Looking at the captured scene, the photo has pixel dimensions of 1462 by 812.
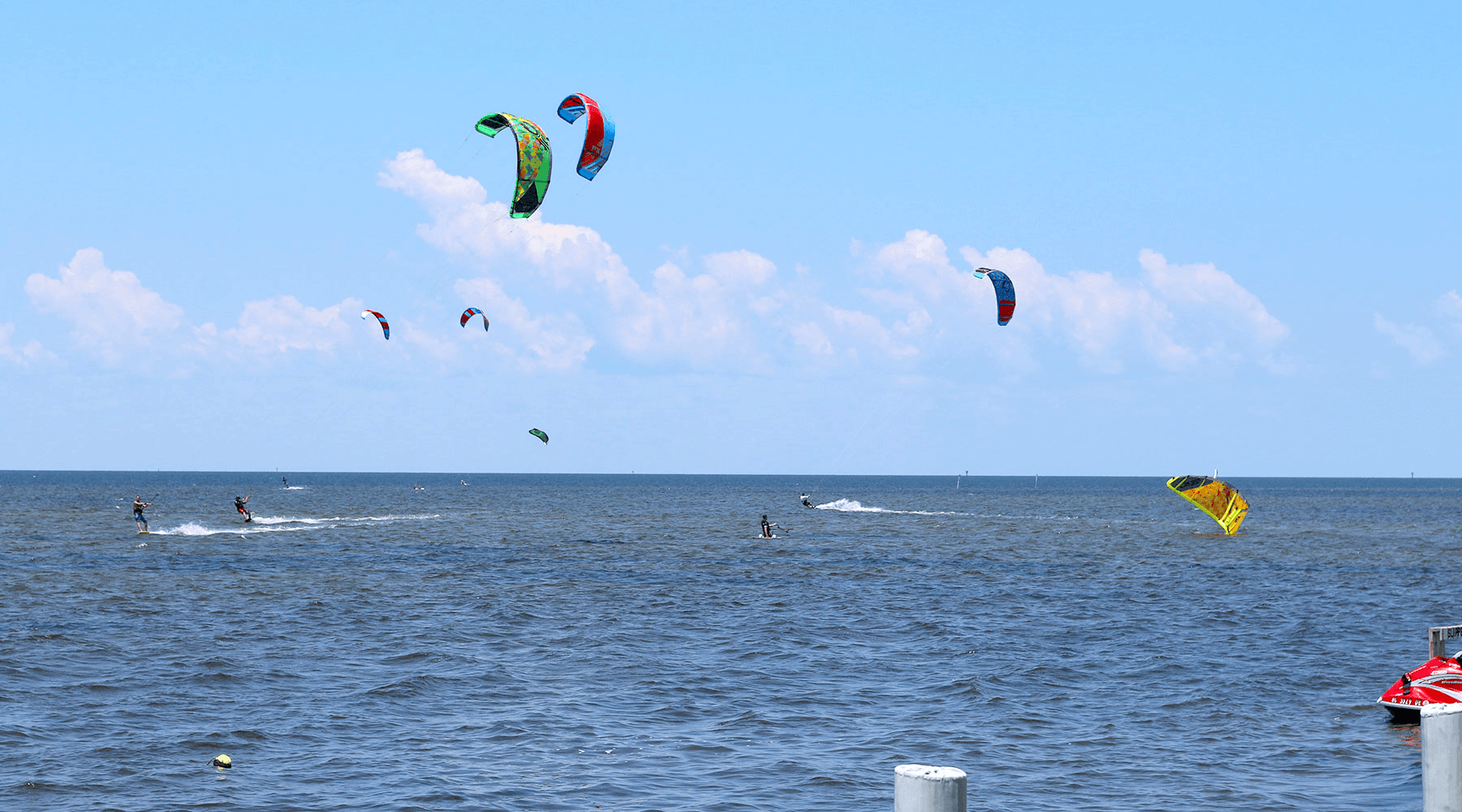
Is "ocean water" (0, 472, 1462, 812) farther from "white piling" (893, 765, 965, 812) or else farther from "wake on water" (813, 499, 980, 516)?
"wake on water" (813, 499, 980, 516)

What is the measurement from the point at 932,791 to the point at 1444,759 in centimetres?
382

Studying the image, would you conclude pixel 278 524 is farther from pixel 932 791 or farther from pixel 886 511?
pixel 932 791

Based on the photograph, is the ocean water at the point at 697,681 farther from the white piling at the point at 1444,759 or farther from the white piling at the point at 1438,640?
the white piling at the point at 1444,759

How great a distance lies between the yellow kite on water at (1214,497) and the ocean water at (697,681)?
53.3 ft

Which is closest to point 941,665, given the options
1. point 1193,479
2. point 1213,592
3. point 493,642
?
point 493,642

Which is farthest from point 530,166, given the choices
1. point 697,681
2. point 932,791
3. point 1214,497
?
point 1214,497

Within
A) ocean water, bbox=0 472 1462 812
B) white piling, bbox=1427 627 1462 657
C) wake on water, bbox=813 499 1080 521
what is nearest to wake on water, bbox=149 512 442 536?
ocean water, bbox=0 472 1462 812

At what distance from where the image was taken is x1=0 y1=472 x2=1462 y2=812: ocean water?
1519 centimetres

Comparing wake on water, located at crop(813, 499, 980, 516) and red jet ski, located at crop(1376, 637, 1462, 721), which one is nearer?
red jet ski, located at crop(1376, 637, 1462, 721)

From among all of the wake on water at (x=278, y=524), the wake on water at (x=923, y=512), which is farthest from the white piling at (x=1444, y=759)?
the wake on water at (x=923, y=512)

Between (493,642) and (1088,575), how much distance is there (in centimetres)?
2498

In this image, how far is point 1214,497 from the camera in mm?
68812

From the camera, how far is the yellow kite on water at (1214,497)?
6506 cm

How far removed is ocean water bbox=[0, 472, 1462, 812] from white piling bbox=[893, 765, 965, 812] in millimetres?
7874
